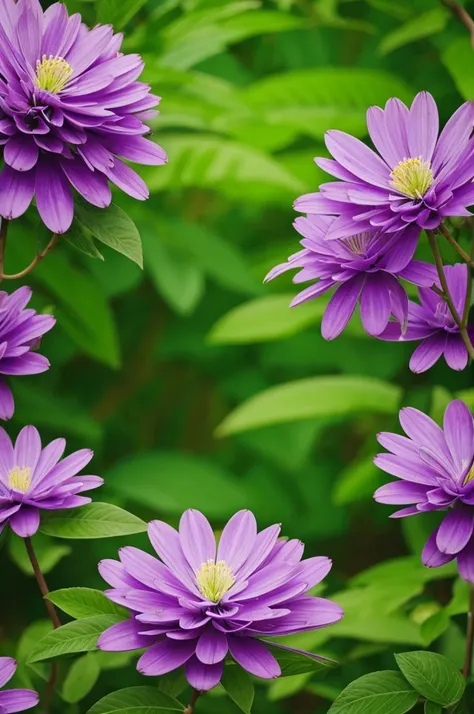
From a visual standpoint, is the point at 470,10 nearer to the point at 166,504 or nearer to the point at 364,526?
the point at 166,504

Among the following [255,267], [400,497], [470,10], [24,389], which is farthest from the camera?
[255,267]

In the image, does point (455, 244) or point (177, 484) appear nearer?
point (455, 244)

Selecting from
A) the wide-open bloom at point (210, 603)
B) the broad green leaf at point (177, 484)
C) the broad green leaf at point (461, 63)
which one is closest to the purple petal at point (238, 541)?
the wide-open bloom at point (210, 603)

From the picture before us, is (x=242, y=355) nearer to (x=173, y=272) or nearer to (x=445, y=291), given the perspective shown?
(x=173, y=272)

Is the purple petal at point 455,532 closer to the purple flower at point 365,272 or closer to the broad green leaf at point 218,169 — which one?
the purple flower at point 365,272

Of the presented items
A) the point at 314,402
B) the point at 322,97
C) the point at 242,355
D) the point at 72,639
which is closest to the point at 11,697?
the point at 72,639

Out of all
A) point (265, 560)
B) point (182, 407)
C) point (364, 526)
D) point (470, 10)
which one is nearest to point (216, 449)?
point (182, 407)

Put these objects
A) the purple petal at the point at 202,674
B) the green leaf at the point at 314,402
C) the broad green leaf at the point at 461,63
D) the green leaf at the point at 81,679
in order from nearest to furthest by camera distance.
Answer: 1. the purple petal at the point at 202,674
2. the green leaf at the point at 81,679
3. the broad green leaf at the point at 461,63
4. the green leaf at the point at 314,402
